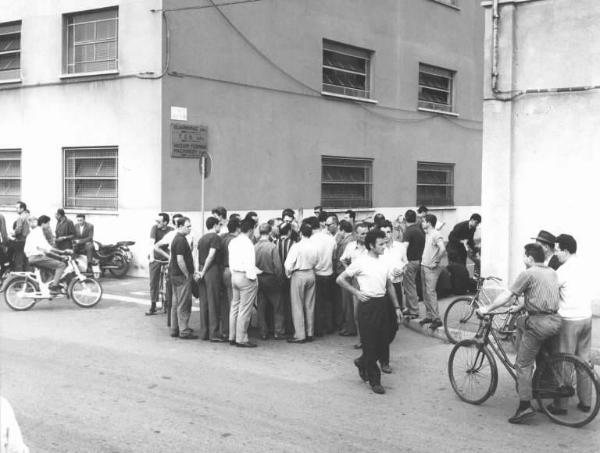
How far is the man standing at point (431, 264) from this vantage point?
448 inches

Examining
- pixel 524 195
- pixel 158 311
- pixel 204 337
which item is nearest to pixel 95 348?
pixel 204 337

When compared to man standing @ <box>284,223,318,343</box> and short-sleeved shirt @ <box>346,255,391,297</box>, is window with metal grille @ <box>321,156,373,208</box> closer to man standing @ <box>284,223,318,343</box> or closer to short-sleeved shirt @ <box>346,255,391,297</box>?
man standing @ <box>284,223,318,343</box>

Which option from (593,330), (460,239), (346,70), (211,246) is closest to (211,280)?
(211,246)

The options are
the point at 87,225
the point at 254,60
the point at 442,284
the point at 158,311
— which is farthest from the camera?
the point at 254,60

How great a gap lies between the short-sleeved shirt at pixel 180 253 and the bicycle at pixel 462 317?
3851mm

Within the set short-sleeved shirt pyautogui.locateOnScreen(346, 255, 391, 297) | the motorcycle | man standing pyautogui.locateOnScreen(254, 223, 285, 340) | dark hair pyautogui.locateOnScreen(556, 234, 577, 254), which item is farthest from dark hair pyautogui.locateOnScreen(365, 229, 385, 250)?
the motorcycle

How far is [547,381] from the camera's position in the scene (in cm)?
718

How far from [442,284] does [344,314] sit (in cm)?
→ 338

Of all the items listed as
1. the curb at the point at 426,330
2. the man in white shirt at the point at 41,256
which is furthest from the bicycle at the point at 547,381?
the man in white shirt at the point at 41,256

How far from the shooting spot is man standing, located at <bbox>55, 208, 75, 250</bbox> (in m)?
17.1

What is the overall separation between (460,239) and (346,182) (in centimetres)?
741

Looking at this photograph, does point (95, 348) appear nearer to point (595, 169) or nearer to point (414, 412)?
point (414, 412)

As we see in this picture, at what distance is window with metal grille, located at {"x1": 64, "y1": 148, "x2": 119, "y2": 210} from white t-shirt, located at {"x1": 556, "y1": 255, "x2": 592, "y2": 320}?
13191mm

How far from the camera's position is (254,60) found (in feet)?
64.1
